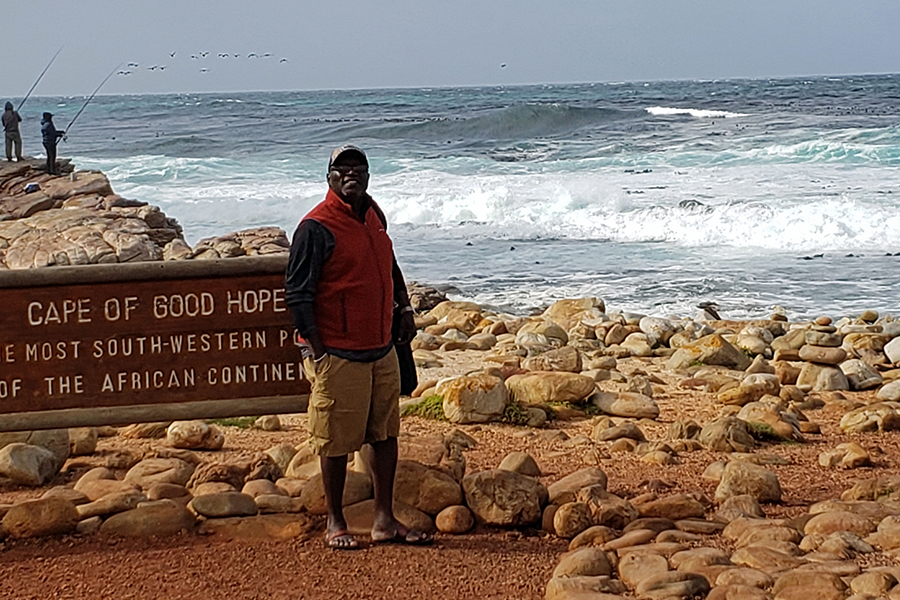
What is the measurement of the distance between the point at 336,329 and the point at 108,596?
1.26 meters

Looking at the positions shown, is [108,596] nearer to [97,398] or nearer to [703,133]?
[97,398]

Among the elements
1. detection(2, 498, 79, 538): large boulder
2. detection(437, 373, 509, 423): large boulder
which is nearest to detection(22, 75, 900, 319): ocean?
detection(437, 373, 509, 423): large boulder

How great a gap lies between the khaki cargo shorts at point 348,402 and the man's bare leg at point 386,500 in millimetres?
59

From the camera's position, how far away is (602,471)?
548 centimetres

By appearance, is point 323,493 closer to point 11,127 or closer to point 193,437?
point 193,437

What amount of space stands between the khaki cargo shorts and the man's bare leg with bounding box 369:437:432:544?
59mm

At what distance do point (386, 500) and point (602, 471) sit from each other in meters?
1.27

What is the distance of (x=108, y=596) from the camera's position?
13.6ft

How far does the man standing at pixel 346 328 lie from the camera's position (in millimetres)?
4391

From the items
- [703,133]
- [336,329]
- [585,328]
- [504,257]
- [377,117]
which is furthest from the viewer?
[377,117]

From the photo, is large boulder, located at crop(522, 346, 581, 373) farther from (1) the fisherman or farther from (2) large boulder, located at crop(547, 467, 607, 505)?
(1) the fisherman

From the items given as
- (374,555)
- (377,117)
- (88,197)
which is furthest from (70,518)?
(377,117)

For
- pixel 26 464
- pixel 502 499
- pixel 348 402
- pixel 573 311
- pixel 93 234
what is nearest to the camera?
pixel 348 402

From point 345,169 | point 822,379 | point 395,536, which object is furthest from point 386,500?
point 822,379
